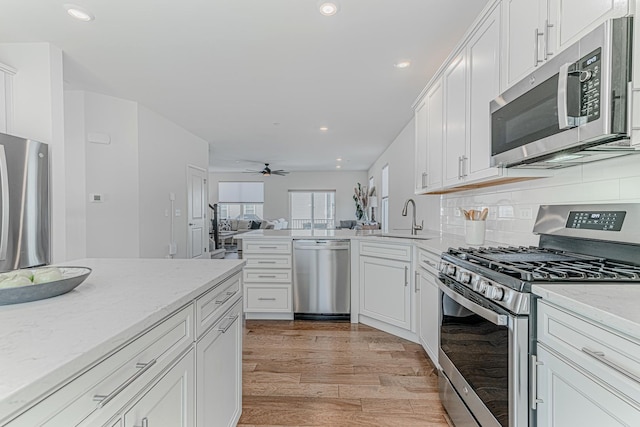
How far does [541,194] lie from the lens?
1.96 m

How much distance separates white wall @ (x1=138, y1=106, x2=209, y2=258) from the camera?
462 centimetres

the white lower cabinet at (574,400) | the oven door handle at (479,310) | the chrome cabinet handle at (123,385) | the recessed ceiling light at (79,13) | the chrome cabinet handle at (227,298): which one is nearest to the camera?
the chrome cabinet handle at (123,385)

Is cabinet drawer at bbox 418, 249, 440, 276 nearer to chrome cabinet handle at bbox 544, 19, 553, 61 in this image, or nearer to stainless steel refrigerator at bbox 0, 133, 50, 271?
chrome cabinet handle at bbox 544, 19, 553, 61

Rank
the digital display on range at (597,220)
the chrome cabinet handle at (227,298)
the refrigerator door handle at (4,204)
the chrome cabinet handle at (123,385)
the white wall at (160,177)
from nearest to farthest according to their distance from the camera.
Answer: the chrome cabinet handle at (123,385), the digital display on range at (597,220), the chrome cabinet handle at (227,298), the refrigerator door handle at (4,204), the white wall at (160,177)

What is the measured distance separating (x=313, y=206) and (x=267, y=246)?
341 inches

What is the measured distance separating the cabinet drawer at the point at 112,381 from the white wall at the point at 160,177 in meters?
4.00

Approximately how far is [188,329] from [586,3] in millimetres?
1853

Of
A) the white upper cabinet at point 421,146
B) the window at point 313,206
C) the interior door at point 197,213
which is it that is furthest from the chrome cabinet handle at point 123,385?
the window at point 313,206

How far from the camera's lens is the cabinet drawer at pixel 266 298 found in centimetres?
358

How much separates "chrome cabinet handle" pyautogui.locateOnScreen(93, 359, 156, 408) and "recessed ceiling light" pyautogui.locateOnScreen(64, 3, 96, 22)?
2617 millimetres

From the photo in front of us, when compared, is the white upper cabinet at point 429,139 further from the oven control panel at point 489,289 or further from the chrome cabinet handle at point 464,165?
the oven control panel at point 489,289

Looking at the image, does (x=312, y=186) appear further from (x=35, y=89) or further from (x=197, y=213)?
(x=35, y=89)

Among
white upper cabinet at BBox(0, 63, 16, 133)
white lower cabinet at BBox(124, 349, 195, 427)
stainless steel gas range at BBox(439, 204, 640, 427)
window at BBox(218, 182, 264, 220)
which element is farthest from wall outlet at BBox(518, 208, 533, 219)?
window at BBox(218, 182, 264, 220)

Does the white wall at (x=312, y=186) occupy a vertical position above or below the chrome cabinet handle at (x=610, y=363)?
above
